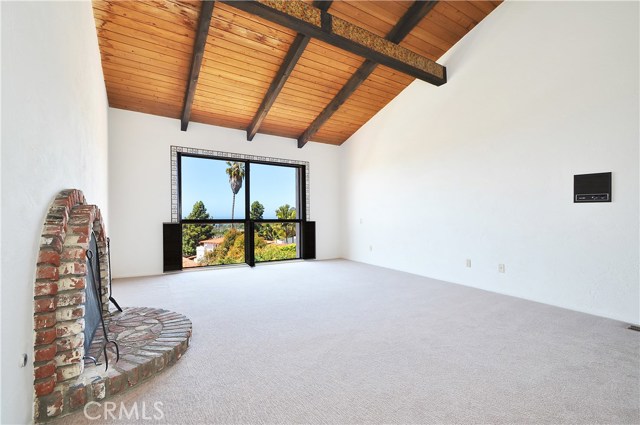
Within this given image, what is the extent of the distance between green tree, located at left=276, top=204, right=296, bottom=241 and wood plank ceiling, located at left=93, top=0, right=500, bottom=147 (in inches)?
75.5

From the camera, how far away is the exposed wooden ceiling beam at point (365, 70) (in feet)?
12.8

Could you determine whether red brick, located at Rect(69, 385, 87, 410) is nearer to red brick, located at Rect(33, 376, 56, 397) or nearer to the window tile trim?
red brick, located at Rect(33, 376, 56, 397)

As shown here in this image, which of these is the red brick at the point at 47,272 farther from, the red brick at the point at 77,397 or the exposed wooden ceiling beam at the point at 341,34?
the exposed wooden ceiling beam at the point at 341,34

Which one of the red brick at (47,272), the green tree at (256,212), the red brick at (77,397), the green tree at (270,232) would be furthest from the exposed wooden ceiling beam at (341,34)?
the green tree at (270,232)

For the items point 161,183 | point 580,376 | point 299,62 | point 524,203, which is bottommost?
point 580,376

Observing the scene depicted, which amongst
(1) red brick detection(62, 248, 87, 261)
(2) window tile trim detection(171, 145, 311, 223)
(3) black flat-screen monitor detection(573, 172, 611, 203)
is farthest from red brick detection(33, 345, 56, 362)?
(3) black flat-screen monitor detection(573, 172, 611, 203)

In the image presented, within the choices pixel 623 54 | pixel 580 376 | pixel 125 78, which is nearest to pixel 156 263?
pixel 125 78

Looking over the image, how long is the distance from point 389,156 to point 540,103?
2.65 metres

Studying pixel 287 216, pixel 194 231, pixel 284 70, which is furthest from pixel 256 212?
pixel 284 70

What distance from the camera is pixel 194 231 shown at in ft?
19.1

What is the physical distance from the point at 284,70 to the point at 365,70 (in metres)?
1.31

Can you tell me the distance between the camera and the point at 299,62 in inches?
180

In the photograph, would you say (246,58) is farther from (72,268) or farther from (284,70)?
(72,268)

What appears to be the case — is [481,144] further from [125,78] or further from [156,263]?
[156,263]
